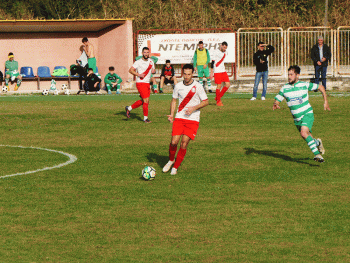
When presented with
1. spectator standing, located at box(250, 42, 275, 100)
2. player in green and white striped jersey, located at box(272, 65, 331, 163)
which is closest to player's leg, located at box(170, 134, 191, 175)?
player in green and white striped jersey, located at box(272, 65, 331, 163)

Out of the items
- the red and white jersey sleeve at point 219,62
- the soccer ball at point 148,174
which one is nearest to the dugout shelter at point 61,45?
the red and white jersey sleeve at point 219,62

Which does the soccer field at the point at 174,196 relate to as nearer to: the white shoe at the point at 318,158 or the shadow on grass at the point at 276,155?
the shadow on grass at the point at 276,155

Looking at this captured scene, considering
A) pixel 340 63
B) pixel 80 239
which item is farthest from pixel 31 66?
pixel 80 239

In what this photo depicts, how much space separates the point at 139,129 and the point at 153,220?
30.7 feet

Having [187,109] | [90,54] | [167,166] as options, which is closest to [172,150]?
[167,166]

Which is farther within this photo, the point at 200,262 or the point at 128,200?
the point at 128,200

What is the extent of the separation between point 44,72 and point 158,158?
66.3 feet

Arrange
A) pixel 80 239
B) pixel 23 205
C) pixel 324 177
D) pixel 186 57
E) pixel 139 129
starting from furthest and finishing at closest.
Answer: pixel 186 57 → pixel 139 129 → pixel 324 177 → pixel 23 205 → pixel 80 239

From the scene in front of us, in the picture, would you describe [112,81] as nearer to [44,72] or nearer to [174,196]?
[44,72]

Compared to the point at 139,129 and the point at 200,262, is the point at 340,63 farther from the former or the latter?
the point at 200,262

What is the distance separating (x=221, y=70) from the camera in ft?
74.1

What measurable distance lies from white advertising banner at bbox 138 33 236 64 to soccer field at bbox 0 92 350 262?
1260 cm

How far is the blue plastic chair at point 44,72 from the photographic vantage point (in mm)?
31592

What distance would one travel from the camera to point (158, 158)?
1280 centimetres
